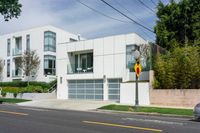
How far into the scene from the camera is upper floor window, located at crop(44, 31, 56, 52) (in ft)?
160

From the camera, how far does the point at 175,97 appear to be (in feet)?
90.0

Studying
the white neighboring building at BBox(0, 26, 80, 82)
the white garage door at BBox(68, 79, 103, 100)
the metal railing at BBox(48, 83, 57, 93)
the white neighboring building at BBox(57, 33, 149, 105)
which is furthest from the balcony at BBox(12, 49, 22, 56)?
the white garage door at BBox(68, 79, 103, 100)

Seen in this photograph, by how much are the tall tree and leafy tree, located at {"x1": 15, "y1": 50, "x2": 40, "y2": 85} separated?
17.7 meters

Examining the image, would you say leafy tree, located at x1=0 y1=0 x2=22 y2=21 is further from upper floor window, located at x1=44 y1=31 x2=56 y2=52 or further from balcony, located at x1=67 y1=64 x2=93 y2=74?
upper floor window, located at x1=44 y1=31 x2=56 y2=52

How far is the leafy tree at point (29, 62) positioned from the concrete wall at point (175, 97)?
23350 mm

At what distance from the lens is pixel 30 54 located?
48.1 meters

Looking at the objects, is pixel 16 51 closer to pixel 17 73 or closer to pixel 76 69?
pixel 17 73

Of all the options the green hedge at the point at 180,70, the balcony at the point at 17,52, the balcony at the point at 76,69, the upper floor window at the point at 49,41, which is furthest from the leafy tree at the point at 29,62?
the green hedge at the point at 180,70

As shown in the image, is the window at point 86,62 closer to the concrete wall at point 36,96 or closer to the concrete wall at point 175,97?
the concrete wall at point 36,96

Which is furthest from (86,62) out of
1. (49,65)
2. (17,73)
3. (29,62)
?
(17,73)

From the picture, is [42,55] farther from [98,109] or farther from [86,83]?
[98,109]

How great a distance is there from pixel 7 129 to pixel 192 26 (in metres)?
29.9

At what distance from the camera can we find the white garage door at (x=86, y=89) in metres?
36.3

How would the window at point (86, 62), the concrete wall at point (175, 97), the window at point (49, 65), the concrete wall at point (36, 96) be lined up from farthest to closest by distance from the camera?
the window at point (49, 65)
the concrete wall at point (36, 96)
the window at point (86, 62)
the concrete wall at point (175, 97)
